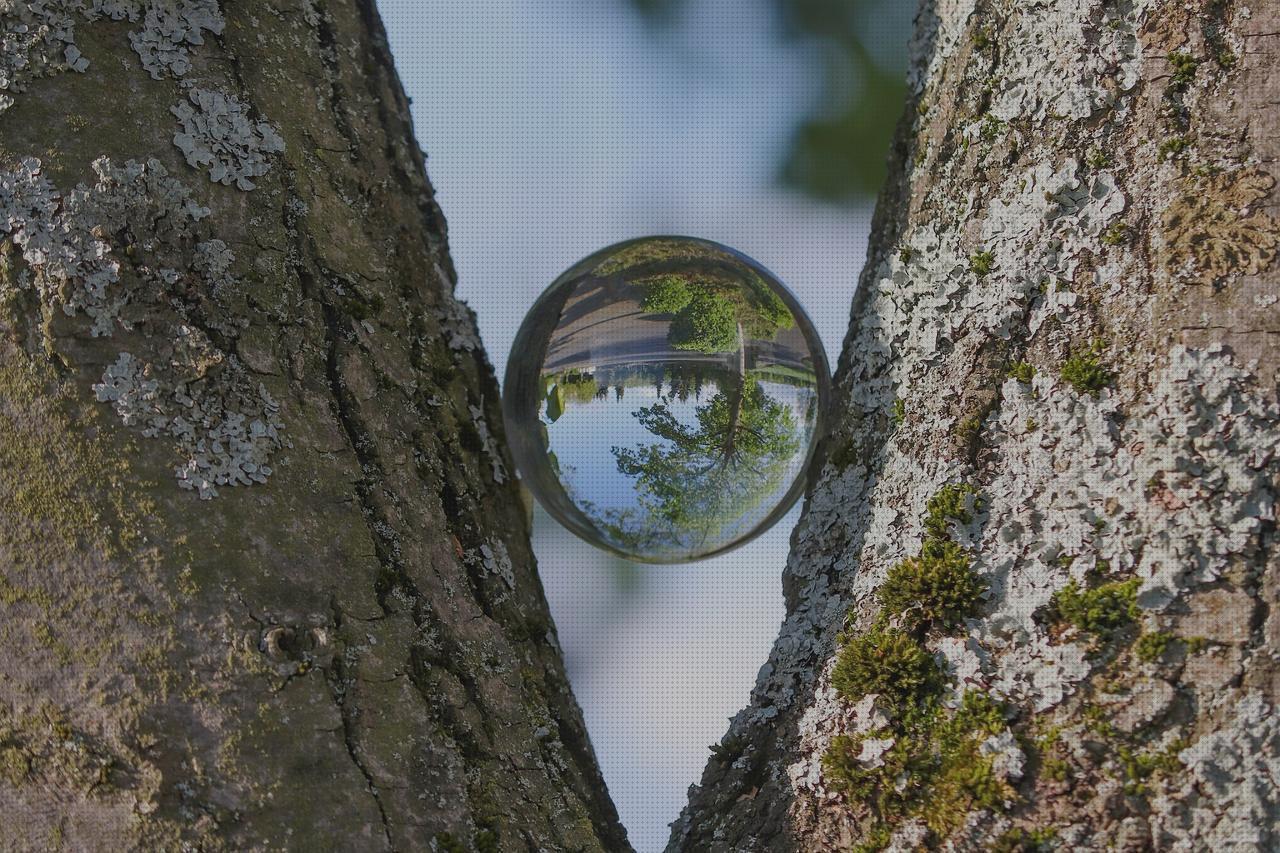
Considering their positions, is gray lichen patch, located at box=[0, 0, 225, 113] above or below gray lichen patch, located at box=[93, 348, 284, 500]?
above

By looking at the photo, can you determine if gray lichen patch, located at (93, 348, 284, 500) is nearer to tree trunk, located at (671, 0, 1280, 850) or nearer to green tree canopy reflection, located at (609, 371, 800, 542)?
green tree canopy reflection, located at (609, 371, 800, 542)

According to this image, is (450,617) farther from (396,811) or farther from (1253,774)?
(1253,774)

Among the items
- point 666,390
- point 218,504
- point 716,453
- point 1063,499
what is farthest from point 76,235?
point 1063,499

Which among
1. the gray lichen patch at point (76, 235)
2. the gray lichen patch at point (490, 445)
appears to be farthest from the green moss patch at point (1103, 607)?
the gray lichen patch at point (76, 235)

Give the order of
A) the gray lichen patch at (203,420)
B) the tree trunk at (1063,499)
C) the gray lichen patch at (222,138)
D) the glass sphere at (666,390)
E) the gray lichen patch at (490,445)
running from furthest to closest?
1. the gray lichen patch at (490,445)
2. the glass sphere at (666,390)
3. the gray lichen patch at (222,138)
4. the gray lichen patch at (203,420)
5. the tree trunk at (1063,499)

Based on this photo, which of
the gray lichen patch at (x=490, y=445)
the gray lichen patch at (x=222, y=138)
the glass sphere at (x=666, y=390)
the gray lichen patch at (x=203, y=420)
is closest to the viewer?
the gray lichen patch at (x=203, y=420)

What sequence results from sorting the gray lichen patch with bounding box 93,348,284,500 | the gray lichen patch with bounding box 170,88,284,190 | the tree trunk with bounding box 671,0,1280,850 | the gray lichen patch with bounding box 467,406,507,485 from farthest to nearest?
the gray lichen patch with bounding box 467,406,507,485 → the gray lichen patch with bounding box 170,88,284,190 → the gray lichen patch with bounding box 93,348,284,500 → the tree trunk with bounding box 671,0,1280,850

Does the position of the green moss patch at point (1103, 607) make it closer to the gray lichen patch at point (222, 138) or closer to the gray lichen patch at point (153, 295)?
the gray lichen patch at point (153, 295)

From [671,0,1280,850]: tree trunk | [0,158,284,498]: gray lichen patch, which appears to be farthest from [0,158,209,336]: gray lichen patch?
[671,0,1280,850]: tree trunk
